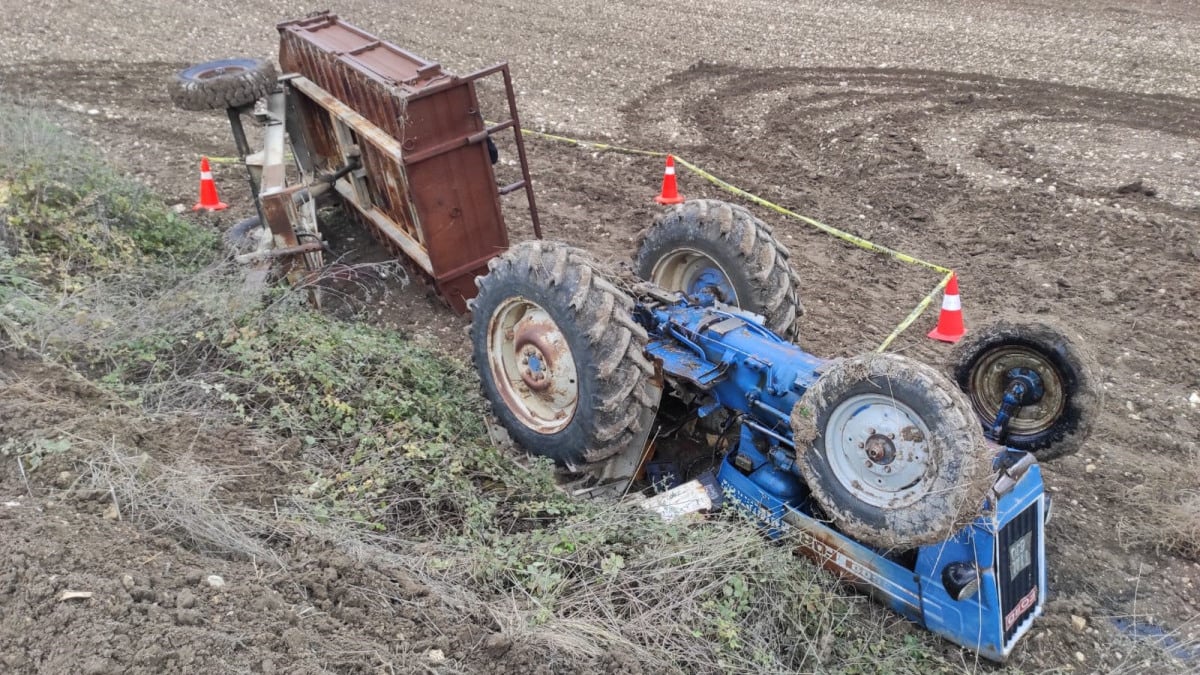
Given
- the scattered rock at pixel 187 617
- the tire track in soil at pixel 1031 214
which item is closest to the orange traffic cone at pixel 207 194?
the tire track in soil at pixel 1031 214

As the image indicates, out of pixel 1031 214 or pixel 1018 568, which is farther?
pixel 1031 214

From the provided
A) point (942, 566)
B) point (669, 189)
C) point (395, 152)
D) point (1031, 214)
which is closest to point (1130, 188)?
point (1031, 214)

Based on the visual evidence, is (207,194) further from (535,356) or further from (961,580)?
(961,580)

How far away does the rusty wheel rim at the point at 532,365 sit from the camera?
15.4ft

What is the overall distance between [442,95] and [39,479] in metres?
3.38

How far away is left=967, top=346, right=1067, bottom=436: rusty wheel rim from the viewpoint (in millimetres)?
4414

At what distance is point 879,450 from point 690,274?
7.39 feet

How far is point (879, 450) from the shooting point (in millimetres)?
3623

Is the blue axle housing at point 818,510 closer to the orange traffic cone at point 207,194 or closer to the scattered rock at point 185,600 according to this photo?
the scattered rock at point 185,600

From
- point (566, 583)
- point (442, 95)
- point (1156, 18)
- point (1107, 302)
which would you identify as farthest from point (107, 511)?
point (1156, 18)

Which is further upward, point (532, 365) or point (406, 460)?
point (532, 365)

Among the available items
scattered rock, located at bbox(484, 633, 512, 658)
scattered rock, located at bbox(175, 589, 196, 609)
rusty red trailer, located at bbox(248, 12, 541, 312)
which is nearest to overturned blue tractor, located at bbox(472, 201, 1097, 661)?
scattered rock, located at bbox(484, 633, 512, 658)

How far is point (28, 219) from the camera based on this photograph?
6.25 metres

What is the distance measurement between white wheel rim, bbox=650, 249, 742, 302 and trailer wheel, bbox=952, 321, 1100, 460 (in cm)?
138
